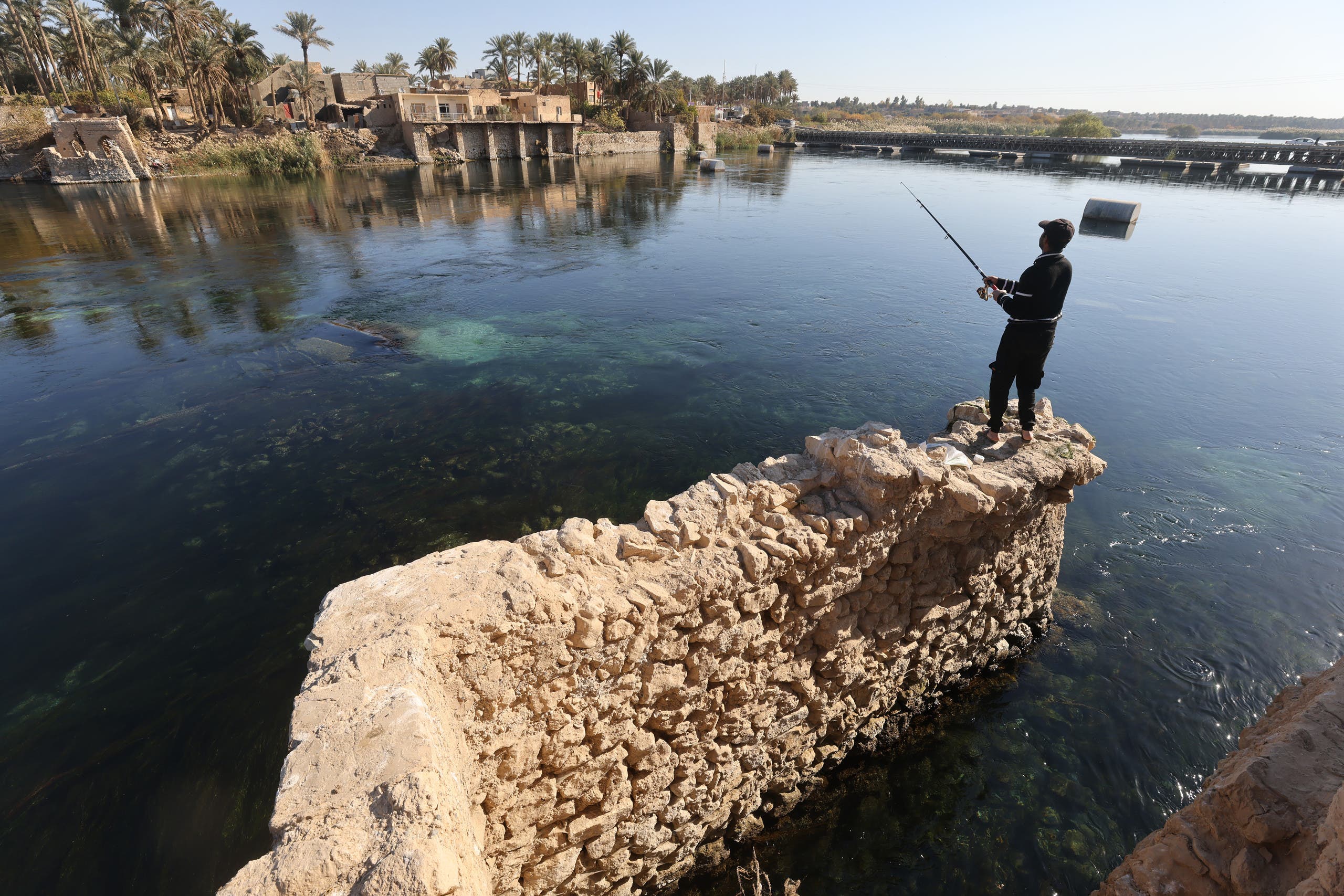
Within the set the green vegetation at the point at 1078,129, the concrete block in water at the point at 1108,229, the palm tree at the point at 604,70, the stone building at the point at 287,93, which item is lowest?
the concrete block in water at the point at 1108,229

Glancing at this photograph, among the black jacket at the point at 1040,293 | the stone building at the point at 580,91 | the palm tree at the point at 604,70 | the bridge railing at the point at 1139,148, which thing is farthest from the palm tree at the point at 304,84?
the bridge railing at the point at 1139,148

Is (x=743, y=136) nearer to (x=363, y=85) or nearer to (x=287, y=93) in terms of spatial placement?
(x=363, y=85)

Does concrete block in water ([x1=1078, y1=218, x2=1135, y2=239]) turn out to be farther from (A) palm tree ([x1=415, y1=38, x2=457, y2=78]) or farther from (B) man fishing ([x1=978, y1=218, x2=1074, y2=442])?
(A) palm tree ([x1=415, y1=38, x2=457, y2=78])

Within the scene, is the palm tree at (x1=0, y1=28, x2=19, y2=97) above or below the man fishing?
above

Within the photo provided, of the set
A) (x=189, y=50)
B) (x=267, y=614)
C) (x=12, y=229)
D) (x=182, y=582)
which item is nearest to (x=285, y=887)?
(x=267, y=614)

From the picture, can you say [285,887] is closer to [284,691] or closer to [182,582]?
[284,691]

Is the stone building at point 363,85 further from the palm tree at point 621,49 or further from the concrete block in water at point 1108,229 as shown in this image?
the concrete block in water at point 1108,229

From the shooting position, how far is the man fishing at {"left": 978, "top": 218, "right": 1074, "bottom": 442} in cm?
546

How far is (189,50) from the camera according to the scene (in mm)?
44781

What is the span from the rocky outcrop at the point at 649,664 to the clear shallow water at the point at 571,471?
0.99m

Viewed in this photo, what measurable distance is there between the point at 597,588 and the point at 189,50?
61814 mm

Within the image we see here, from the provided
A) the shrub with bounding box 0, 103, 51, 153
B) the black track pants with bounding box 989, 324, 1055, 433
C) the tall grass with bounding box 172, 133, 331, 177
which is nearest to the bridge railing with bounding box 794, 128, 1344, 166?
the tall grass with bounding box 172, 133, 331, 177

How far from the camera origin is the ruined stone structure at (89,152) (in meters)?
35.7

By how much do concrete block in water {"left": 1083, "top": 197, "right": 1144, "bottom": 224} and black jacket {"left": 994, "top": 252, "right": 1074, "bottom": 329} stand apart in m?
28.5
